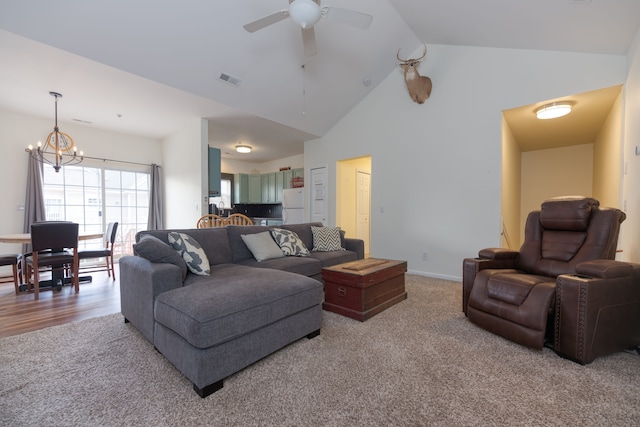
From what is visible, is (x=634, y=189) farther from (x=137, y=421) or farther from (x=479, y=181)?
(x=137, y=421)

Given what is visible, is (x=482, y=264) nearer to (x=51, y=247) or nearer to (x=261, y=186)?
(x=51, y=247)

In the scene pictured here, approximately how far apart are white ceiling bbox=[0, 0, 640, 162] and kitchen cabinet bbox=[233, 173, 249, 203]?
2.73 metres

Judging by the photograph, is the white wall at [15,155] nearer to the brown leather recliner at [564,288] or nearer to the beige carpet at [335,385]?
the beige carpet at [335,385]

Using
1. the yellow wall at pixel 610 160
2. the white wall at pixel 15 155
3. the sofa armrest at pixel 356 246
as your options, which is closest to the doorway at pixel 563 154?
the yellow wall at pixel 610 160

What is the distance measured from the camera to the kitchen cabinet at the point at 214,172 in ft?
16.0

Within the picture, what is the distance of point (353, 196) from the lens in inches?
241

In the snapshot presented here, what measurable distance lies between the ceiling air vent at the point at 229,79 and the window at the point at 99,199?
3.43m

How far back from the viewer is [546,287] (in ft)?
6.23

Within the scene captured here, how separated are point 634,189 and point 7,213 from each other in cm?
826

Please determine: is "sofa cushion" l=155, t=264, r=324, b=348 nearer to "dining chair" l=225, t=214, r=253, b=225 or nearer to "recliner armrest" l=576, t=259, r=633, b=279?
"recliner armrest" l=576, t=259, r=633, b=279

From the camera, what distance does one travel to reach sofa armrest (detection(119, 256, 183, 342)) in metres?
1.80

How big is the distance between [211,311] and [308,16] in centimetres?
240

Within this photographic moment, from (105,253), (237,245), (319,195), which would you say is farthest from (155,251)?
(319,195)

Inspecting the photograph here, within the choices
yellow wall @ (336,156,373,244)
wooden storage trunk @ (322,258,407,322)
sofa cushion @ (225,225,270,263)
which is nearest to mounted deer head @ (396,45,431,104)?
yellow wall @ (336,156,373,244)
